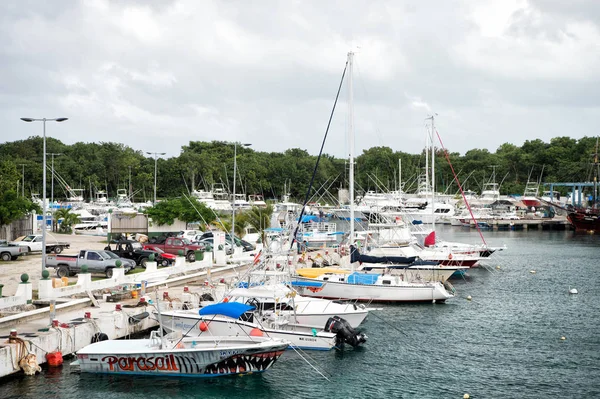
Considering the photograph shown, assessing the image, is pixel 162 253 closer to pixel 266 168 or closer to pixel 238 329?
pixel 238 329

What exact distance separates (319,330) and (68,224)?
58501 millimetres

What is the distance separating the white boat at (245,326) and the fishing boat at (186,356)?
2.65ft

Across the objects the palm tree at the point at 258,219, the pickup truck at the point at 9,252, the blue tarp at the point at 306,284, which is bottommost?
the blue tarp at the point at 306,284

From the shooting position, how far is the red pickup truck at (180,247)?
164 ft

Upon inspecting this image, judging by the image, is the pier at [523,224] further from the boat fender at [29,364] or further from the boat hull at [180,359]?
the boat fender at [29,364]

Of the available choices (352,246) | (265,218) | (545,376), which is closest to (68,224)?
(265,218)

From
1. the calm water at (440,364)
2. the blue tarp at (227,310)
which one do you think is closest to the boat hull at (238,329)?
the blue tarp at (227,310)

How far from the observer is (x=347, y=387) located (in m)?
24.5

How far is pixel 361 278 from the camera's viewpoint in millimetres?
40500

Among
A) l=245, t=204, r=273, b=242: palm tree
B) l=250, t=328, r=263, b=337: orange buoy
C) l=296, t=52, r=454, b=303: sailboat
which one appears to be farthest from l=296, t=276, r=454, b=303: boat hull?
l=245, t=204, r=273, b=242: palm tree

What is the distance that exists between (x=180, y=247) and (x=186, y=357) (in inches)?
1040

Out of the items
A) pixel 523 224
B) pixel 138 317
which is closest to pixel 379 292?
pixel 138 317

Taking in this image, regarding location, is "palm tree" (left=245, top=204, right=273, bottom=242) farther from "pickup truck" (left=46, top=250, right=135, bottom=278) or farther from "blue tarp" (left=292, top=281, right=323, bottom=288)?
"pickup truck" (left=46, top=250, right=135, bottom=278)

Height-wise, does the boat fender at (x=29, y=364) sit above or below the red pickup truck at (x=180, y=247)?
below
